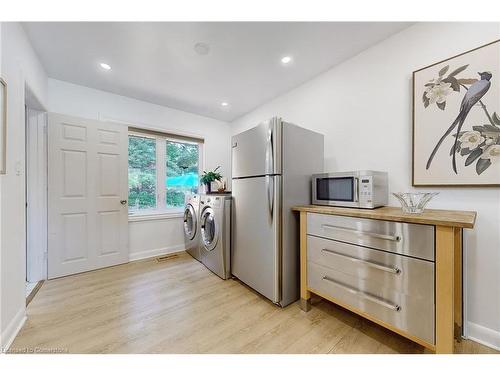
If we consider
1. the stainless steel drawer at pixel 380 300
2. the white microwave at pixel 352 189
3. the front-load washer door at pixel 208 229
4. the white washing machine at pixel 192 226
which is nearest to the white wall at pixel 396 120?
the white microwave at pixel 352 189

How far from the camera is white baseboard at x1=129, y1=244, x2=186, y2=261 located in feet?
9.86

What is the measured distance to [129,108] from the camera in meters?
2.97

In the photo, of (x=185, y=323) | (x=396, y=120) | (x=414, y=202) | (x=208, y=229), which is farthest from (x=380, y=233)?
(x=208, y=229)

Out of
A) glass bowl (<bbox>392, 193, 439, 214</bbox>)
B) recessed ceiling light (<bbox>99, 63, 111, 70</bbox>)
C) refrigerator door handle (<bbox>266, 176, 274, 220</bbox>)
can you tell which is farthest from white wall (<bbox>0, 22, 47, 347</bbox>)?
glass bowl (<bbox>392, 193, 439, 214</bbox>)

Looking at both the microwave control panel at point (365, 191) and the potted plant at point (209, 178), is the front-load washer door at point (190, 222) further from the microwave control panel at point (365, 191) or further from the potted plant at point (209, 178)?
the microwave control panel at point (365, 191)

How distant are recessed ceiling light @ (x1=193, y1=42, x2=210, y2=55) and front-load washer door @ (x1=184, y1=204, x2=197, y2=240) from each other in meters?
1.96

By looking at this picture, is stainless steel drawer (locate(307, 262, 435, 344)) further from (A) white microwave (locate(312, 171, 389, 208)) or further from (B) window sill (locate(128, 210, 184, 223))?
(B) window sill (locate(128, 210, 184, 223))

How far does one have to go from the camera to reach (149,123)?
3.13 metres

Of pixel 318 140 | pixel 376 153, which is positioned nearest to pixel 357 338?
pixel 376 153

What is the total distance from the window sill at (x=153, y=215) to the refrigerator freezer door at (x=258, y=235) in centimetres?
154

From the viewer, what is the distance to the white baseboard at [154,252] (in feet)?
9.86

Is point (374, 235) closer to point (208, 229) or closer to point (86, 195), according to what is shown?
point (208, 229)
